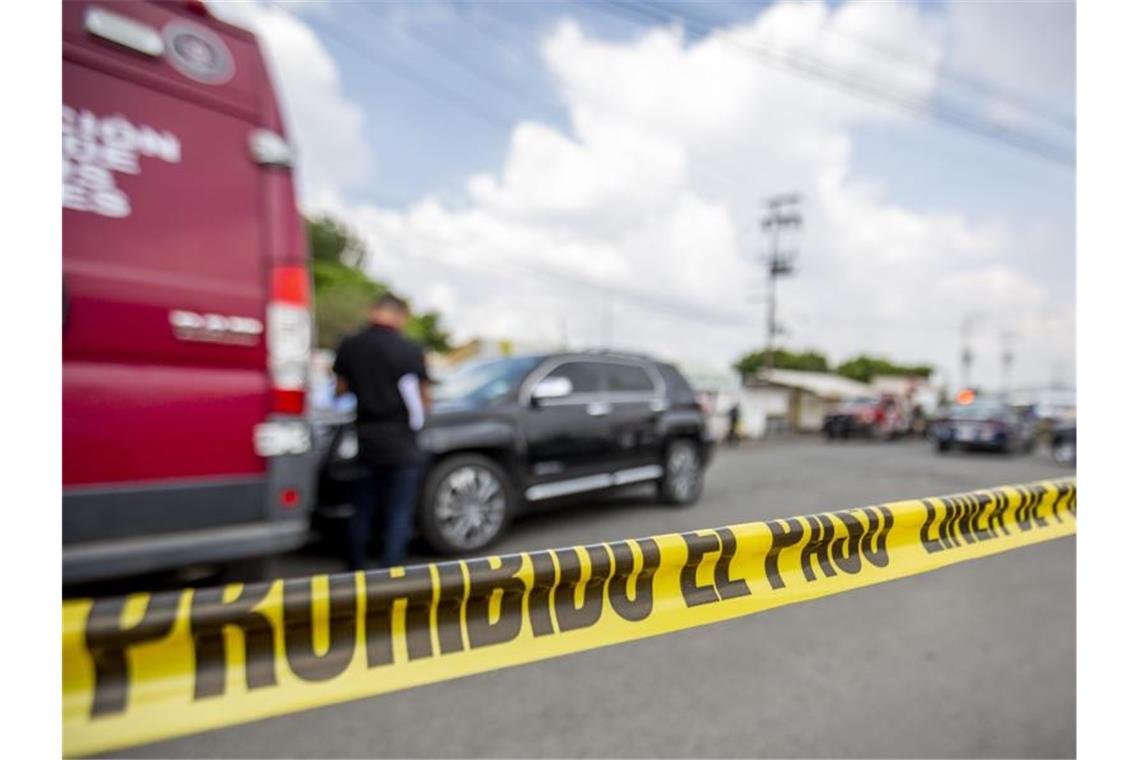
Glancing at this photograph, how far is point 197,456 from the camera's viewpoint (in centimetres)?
215

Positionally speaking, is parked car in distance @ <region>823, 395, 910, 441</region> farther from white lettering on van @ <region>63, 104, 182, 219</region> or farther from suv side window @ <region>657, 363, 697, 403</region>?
white lettering on van @ <region>63, 104, 182, 219</region>

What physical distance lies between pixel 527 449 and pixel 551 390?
45 cm

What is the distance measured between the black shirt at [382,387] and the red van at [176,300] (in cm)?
58

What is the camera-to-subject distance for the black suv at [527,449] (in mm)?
3484

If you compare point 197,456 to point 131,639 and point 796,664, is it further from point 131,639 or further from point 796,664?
point 796,664

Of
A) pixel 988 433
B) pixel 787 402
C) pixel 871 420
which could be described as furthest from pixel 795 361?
pixel 988 433

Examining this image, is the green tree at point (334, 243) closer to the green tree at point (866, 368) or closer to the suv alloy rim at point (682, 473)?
the suv alloy rim at point (682, 473)

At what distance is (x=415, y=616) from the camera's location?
0.81 m

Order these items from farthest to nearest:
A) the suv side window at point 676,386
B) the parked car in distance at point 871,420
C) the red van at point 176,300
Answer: the parked car in distance at point 871,420 < the suv side window at point 676,386 < the red van at point 176,300

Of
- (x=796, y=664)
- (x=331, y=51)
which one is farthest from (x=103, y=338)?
(x=796, y=664)

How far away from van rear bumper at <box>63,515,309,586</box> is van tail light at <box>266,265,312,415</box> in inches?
19.7

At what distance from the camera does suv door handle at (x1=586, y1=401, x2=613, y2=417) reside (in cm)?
363

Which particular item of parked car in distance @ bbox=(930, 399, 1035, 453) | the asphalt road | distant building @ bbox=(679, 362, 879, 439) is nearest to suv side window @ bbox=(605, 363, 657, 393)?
the asphalt road

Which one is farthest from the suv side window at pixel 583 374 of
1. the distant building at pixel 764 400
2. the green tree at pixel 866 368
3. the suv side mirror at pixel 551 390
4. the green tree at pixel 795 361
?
the green tree at pixel 866 368
